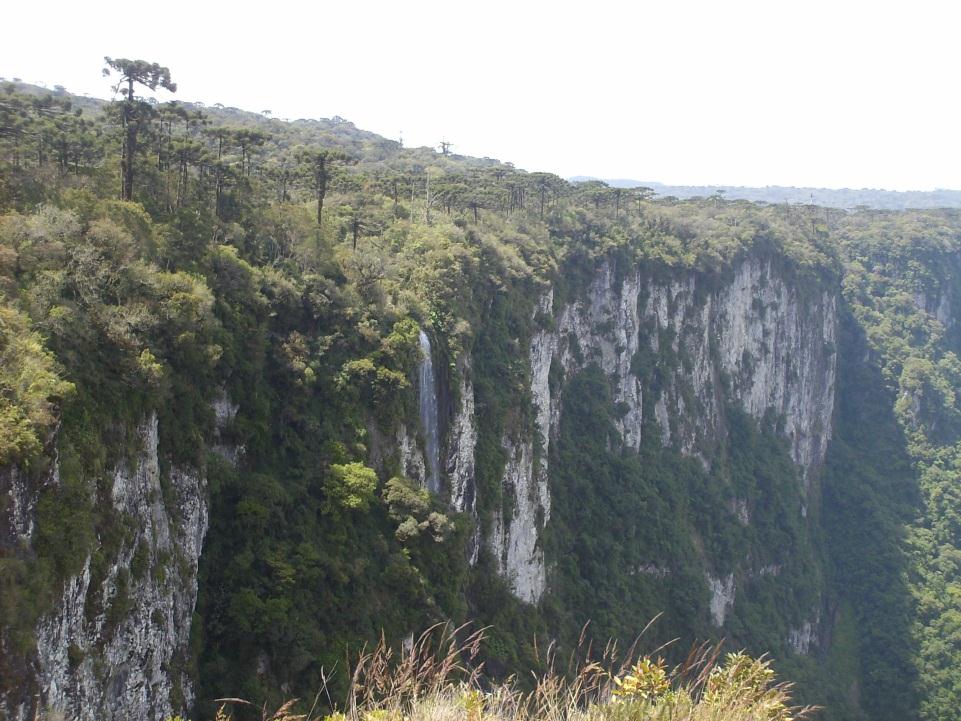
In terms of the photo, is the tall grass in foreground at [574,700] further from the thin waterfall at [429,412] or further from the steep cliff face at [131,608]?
the thin waterfall at [429,412]

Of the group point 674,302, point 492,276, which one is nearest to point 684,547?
→ point 674,302

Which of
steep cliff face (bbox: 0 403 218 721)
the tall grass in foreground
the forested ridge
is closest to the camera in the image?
the tall grass in foreground

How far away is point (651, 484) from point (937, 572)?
28.4 meters

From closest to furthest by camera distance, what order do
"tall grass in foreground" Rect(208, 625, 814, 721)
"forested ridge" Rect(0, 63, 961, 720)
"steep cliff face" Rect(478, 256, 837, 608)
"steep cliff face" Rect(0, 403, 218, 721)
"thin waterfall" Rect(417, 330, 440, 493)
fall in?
"tall grass in foreground" Rect(208, 625, 814, 721), "steep cliff face" Rect(0, 403, 218, 721), "forested ridge" Rect(0, 63, 961, 720), "thin waterfall" Rect(417, 330, 440, 493), "steep cliff face" Rect(478, 256, 837, 608)

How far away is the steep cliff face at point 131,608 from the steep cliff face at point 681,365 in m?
15.6

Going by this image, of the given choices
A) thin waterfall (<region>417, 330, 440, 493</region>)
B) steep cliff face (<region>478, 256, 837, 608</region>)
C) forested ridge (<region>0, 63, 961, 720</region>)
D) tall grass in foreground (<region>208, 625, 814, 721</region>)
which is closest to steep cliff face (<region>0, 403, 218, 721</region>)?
forested ridge (<region>0, 63, 961, 720</region>)

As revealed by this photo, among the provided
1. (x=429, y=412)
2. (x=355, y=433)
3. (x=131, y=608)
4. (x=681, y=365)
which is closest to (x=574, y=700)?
(x=131, y=608)

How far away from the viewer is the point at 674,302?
60062mm

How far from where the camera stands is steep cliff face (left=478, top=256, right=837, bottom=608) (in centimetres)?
3791

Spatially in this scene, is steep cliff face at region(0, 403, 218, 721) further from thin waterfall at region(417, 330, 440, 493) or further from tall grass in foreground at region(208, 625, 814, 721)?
thin waterfall at region(417, 330, 440, 493)

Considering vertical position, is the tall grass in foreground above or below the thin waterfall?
above

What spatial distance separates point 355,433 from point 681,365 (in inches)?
1559

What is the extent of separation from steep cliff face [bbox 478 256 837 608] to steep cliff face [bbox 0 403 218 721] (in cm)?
1563

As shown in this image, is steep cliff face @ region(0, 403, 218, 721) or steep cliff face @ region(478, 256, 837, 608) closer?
steep cliff face @ region(0, 403, 218, 721)
